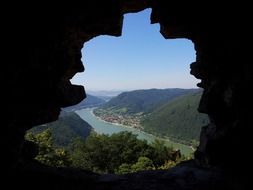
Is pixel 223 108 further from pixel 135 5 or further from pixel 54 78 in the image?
pixel 54 78

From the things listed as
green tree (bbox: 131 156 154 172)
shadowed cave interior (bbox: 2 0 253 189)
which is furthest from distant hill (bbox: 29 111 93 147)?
shadowed cave interior (bbox: 2 0 253 189)

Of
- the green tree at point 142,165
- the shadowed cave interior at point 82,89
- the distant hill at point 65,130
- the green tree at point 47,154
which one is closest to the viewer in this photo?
the shadowed cave interior at point 82,89

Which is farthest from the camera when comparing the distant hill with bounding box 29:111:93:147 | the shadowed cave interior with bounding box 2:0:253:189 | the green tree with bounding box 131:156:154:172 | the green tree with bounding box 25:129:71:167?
the distant hill with bounding box 29:111:93:147

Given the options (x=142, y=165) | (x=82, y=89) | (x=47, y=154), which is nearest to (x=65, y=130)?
(x=142, y=165)

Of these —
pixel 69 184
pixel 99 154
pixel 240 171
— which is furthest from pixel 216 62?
pixel 99 154

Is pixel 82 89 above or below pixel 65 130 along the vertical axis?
above

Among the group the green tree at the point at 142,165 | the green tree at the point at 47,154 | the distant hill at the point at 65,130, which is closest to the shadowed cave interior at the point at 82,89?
the green tree at the point at 47,154

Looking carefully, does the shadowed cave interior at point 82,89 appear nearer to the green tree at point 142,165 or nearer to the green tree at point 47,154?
the green tree at point 47,154

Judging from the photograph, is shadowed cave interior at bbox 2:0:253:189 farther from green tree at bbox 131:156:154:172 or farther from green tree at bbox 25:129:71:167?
green tree at bbox 131:156:154:172

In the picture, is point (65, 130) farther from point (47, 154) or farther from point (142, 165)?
point (47, 154)
